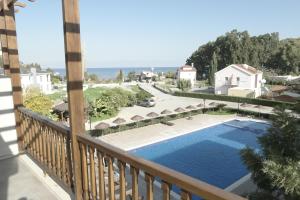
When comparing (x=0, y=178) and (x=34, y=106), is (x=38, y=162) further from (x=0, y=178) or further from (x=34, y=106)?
(x=34, y=106)

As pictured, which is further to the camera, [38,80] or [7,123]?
[38,80]

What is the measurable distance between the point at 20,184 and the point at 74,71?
229 centimetres

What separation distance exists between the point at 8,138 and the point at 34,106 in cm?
1036

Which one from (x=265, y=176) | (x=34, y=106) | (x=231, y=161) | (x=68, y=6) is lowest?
(x=231, y=161)

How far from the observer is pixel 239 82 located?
33.7 metres

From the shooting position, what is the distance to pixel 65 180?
3.31 m

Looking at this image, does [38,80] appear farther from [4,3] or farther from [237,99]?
[4,3]

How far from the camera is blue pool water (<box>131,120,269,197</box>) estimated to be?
12211 millimetres

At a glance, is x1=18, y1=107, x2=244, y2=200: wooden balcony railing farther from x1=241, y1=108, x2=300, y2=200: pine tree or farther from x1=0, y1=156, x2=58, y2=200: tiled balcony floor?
x1=241, y1=108, x2=300, y2=200: pine tree

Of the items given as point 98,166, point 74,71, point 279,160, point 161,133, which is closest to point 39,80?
point 161,133

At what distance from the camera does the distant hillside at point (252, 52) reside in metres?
50.9

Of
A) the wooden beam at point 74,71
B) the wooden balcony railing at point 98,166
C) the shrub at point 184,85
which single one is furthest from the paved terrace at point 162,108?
the wooden beam at point 74,71

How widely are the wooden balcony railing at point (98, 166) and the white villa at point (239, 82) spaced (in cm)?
2974

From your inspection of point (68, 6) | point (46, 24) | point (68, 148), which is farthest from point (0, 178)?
point (68, 6)
